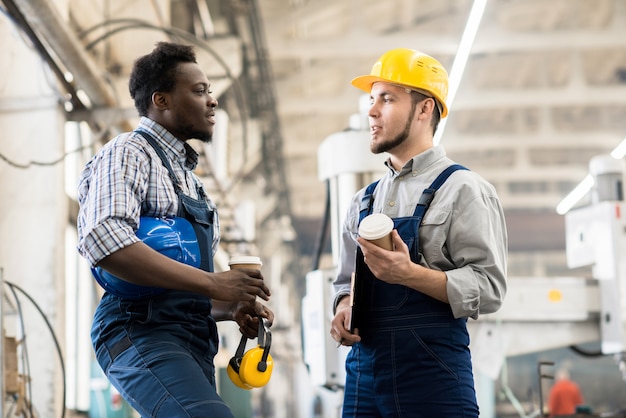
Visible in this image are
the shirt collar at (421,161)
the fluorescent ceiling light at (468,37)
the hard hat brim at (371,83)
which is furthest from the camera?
the fluorescent ceiling light at (468,37)

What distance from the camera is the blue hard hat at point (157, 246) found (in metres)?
2.09

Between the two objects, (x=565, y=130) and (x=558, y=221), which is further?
(x=558, y=221)

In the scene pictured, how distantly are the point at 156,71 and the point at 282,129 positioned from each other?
11.2 m

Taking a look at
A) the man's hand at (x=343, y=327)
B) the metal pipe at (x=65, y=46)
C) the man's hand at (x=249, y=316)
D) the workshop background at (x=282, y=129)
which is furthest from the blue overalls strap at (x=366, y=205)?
the metal pipe at (x=65, y=46)

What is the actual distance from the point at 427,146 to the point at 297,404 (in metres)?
18.7

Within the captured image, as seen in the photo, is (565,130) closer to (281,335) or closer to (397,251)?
(281,335)

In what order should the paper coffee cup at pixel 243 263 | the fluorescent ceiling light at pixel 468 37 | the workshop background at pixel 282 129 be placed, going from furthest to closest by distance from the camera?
the fluorescent ceiling light at pixel 468 37
the workshop background at pixel 282 129
the paper coffee cup at pixel 243 263

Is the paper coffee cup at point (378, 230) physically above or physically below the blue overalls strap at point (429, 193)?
below

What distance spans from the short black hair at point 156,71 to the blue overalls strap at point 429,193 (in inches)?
28.1

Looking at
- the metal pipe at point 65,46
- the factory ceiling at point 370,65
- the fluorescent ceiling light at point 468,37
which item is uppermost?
the factory ceiling at point 370,65

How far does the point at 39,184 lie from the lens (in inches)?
196

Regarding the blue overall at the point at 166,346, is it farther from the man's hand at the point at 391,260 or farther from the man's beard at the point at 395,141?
the man's beard at the point at 395,141

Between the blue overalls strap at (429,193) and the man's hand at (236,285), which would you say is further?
the blue overalls strap at (429,193)

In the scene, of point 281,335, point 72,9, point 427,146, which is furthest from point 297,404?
point 427,146
